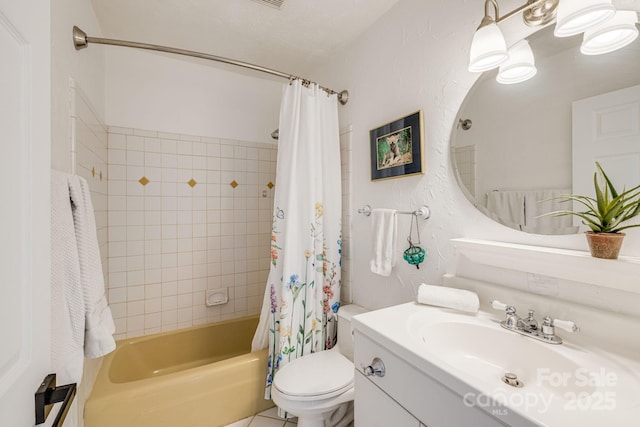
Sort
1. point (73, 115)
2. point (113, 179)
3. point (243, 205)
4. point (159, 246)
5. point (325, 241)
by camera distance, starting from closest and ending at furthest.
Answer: point (73, 115)
point (325, 241)
point (113, 179)
point (159, 246)
point (243, 205)

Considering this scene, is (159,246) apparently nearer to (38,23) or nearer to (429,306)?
→ (38,23)

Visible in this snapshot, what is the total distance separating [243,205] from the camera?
2344 millimetres

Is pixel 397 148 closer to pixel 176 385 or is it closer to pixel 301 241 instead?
pixel 301 241

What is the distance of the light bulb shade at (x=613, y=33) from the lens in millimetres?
748

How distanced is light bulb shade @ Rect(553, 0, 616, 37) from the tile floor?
7.09ft

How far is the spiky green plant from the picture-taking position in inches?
28.4

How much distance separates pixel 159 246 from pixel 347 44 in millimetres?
2012

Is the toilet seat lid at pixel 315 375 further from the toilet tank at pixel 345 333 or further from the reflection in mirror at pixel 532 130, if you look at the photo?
the reflection in mirror at pixel 532 130

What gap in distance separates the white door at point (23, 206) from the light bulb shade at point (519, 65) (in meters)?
1.38

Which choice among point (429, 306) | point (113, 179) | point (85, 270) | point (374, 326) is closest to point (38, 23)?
point (85, 270)

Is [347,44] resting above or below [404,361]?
above

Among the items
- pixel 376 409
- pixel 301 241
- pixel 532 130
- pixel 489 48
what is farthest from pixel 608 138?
pixel 301 241

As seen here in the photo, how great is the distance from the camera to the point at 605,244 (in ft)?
2.37

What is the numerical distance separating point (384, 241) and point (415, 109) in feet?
2.34
